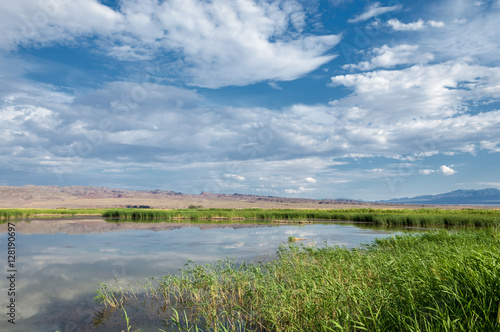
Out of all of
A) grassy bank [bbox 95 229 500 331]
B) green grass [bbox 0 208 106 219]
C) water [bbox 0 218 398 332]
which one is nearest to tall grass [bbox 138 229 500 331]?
grassy bank [bbox 95 229 500 331]

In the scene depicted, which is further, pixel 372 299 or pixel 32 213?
pixel 32 213

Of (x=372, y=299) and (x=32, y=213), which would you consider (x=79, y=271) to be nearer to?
(x=372, y=299)

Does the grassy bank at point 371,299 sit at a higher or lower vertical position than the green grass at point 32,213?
higher

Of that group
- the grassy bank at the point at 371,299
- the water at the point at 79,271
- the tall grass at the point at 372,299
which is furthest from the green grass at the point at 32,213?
the grassy bank at the point at 371,299

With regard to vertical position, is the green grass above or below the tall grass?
below

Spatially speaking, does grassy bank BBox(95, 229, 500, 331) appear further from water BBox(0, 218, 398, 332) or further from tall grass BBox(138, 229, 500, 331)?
water BBox(0, 218, 398, 332)

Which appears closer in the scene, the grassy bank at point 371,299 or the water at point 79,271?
the grassy bank at point 371,299

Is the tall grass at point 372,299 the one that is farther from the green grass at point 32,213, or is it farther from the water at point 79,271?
the green grass at point 32,213

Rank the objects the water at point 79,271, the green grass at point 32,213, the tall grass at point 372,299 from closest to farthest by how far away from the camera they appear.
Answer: the tall grass at point 372,299
the water at point 79,271
the green grass at point 32,213

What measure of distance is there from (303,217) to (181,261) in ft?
153

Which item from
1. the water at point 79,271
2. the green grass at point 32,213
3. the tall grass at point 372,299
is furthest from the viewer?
the green grass at point 32,213

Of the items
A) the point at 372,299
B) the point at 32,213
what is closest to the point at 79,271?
the point at 372,299

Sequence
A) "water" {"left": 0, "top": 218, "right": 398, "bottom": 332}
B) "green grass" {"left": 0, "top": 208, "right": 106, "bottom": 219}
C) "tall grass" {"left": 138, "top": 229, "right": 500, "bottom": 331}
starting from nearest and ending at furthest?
"tall grass" {"left": 138, "top": 229, "right": 500, "bottom": 331} < "water" {"left": 0, "top": 218, "right": 398, "bottom": 332} < "green grass" {"left": 0, "top": 208, "right": 106, "bottom": 219}

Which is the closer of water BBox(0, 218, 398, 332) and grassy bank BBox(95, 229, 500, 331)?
grassy bank BBox(95, 229, 500, 331)
